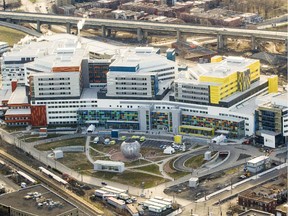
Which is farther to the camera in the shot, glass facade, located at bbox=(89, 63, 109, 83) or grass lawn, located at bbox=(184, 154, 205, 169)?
glass facade, located at bbox=(89, 63, 109, 83)

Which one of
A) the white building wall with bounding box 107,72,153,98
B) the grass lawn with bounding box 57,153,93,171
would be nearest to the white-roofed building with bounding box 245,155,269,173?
the grass lawn with bounding box 57,153,93,171

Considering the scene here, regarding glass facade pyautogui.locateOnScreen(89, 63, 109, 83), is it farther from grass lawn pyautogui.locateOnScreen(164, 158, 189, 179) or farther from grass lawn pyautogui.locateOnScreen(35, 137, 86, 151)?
grass lawn pyautogui.locateOnScreen(164, 158, 189, 179)

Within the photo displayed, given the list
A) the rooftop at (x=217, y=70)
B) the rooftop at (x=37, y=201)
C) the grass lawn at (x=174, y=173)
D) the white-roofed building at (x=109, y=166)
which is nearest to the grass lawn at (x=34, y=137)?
the white-roofed building at (x=109, y=166)

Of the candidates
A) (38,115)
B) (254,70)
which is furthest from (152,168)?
(254,70)

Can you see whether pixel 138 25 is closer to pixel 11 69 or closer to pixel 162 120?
pixel 11 69

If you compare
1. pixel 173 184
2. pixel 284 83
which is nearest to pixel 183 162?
pixel 173 184

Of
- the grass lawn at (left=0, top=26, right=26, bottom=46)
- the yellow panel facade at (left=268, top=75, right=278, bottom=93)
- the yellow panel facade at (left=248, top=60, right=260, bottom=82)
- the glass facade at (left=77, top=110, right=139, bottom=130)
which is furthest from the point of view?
the grass lawn at (left=0, top=26, right=26, bottom=46)

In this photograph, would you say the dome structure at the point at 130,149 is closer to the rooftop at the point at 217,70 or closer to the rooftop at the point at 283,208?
the rooftop at the point at 217,70
